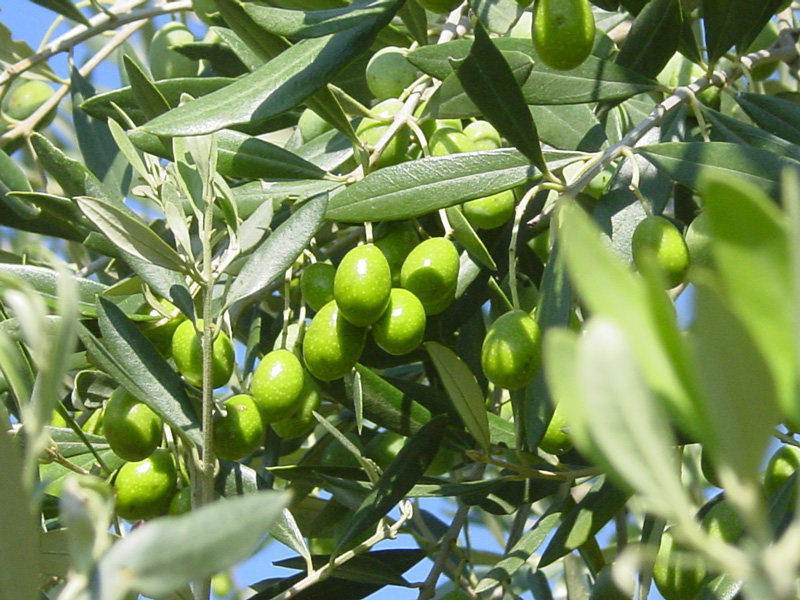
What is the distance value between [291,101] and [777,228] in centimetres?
78

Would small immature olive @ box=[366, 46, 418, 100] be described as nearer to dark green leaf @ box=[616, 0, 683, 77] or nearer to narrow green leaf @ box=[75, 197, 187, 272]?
dark green leaf @ box=[616, 0, 683, 77]

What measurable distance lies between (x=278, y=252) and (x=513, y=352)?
252mm

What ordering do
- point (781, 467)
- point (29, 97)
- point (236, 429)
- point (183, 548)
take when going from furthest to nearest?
point (29, 97)
point (781, 467)
point (236, 429)
point (183, 548)

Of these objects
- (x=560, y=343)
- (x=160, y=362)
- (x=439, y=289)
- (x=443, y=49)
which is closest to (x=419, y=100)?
(x=443, y=49)

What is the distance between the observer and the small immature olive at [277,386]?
3.59 ft

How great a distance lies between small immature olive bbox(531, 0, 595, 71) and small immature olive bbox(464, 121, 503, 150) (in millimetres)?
226

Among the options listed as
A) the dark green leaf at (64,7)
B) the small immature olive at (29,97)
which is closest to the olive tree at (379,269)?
the dark green leaf at (64,7)

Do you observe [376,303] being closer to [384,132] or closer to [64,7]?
[384,132]

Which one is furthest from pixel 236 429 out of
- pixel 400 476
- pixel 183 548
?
pixel 183 548

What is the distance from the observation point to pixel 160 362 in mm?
1052

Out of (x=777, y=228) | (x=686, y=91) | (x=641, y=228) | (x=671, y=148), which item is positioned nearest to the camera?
(x=777, y=228)

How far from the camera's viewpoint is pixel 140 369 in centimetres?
104

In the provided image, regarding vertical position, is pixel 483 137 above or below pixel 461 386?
above

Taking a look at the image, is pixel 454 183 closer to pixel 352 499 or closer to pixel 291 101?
pixel 291 101
